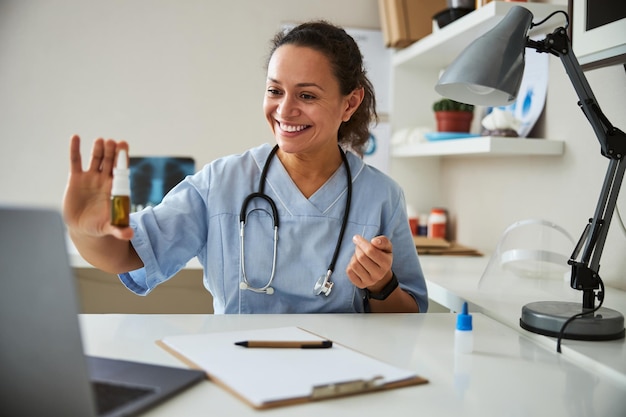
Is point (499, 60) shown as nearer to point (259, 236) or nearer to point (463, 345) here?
point (463, 345)

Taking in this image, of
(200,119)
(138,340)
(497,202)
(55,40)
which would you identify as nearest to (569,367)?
(138,340)

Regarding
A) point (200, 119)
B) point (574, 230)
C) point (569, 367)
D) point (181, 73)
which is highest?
point (181, 73)

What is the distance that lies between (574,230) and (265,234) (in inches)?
37.5

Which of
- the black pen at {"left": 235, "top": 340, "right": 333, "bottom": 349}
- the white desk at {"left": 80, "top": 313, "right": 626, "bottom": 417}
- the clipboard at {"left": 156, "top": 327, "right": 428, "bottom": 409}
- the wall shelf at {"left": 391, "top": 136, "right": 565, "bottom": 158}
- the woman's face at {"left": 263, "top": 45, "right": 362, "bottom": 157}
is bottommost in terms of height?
the white desk at {"left": 80, "top": 313, "right": 626, "bottom": 417}

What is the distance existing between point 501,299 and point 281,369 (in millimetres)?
770

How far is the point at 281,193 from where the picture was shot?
150 cm

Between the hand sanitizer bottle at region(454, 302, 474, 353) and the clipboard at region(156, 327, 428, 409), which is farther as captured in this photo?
the hand sanitizer bottle at region(454, 302, 474, 353)

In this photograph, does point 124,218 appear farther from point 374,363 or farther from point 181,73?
point 181,73

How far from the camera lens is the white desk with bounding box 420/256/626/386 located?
1067mm

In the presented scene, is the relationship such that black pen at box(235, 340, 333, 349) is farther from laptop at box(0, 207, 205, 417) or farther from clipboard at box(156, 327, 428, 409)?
laptop at box(0, 207, 205, 417)

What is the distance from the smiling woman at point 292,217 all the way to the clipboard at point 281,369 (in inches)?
14.5

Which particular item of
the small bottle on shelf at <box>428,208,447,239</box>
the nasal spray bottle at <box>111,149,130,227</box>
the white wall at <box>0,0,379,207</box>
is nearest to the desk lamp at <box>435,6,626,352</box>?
the nasal spray bottle at <box>111,149,130,227</box>

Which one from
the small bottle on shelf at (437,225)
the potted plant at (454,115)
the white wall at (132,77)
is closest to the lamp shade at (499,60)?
the potted plant at (454,115)

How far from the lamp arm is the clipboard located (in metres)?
0.45
